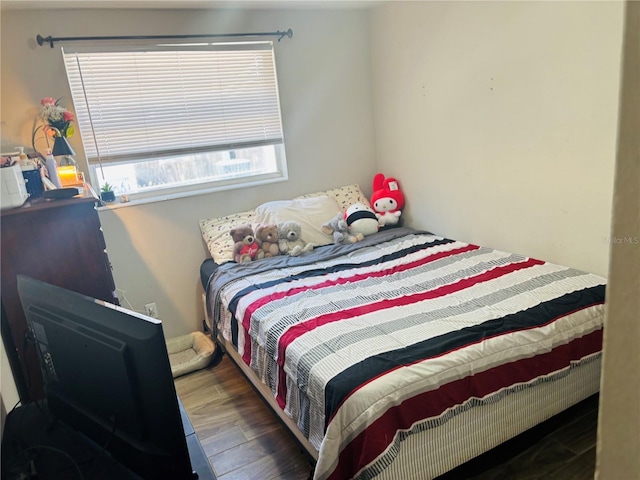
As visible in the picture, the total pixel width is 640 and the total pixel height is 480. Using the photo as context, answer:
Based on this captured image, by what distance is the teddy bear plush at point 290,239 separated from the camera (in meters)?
3.06

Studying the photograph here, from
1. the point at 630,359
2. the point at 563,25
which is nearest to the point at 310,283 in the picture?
the point at 563,25

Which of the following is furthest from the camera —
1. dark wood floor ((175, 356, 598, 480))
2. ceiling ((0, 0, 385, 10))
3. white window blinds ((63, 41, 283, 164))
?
white window blinds ((63, 41, 283, 164))

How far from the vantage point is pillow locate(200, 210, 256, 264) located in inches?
118

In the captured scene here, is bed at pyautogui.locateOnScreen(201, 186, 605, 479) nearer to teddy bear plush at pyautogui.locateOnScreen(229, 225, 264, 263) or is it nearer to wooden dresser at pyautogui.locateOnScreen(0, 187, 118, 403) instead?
teddy bear plush at pyautogui.locateOnScreen(229, 225, 264, 263)

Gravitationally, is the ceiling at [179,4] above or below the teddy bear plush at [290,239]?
above

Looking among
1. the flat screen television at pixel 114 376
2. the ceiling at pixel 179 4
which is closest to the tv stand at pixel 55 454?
the flat screen television at pixel 114 376

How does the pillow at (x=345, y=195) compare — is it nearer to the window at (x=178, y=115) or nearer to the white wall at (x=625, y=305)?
the window at (x=178, y=115)

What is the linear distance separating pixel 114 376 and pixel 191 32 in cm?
262

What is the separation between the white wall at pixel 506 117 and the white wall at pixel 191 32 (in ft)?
0.94

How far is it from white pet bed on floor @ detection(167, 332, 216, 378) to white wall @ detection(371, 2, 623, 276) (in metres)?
1.82

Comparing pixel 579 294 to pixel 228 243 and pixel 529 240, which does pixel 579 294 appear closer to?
pixel 529 240

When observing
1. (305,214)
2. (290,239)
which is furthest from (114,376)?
(305,214)

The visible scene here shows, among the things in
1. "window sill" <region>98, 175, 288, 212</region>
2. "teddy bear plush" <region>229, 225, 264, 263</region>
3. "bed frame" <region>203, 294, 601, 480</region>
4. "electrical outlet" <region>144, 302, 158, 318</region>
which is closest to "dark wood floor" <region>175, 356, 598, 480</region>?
"bed frame" <region>203, 294, 601, 480</region>

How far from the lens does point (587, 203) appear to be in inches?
90.7
